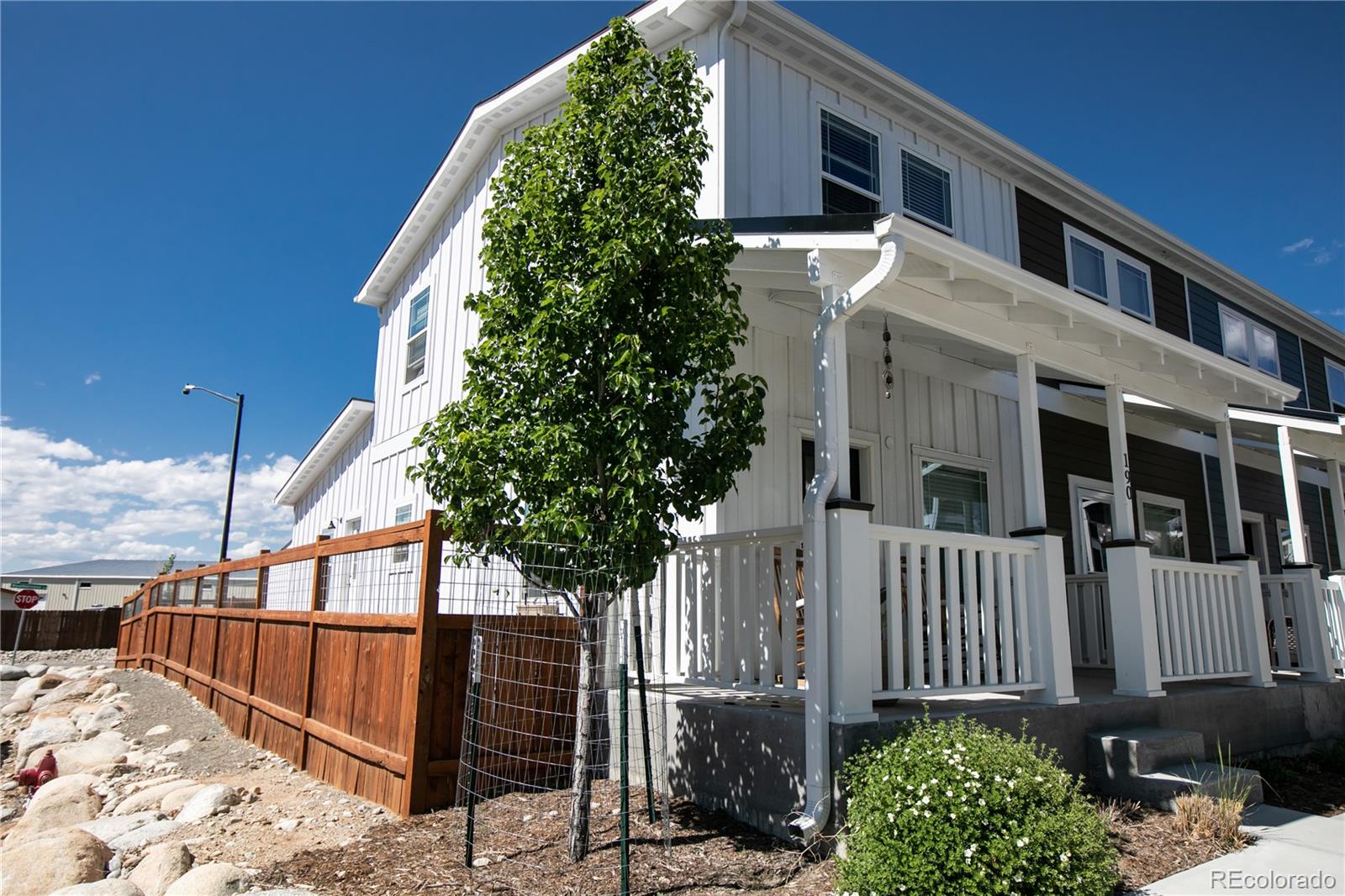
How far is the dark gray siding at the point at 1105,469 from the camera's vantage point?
9914 millimetres

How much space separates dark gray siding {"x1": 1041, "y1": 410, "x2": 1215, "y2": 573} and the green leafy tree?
6085 mm

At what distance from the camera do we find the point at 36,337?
15.4m

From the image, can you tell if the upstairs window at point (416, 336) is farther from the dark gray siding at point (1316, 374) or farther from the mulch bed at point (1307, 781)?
the dark gray siding at point (1316, 374)

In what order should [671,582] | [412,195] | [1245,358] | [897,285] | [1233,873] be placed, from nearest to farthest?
[1233,873] < [897,285] < [671,582] < [412,195] < [1245,358]

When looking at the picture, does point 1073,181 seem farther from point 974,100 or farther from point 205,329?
point 205,329

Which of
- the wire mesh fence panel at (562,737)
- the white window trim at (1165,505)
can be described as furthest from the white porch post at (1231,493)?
the wire mesh fence panel at (562,737)

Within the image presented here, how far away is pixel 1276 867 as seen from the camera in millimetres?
4227

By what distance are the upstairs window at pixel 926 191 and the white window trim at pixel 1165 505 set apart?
5033 millimetres

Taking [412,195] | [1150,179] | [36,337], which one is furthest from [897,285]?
[36,337]

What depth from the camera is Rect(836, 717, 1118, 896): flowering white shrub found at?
133 inches

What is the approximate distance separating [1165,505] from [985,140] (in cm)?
602

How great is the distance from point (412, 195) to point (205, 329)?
36.3 ft

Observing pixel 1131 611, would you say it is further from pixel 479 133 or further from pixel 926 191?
pixel 479 133

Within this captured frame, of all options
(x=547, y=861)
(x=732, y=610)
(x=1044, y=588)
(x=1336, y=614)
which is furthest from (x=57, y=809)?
(x=1336, y=614)
